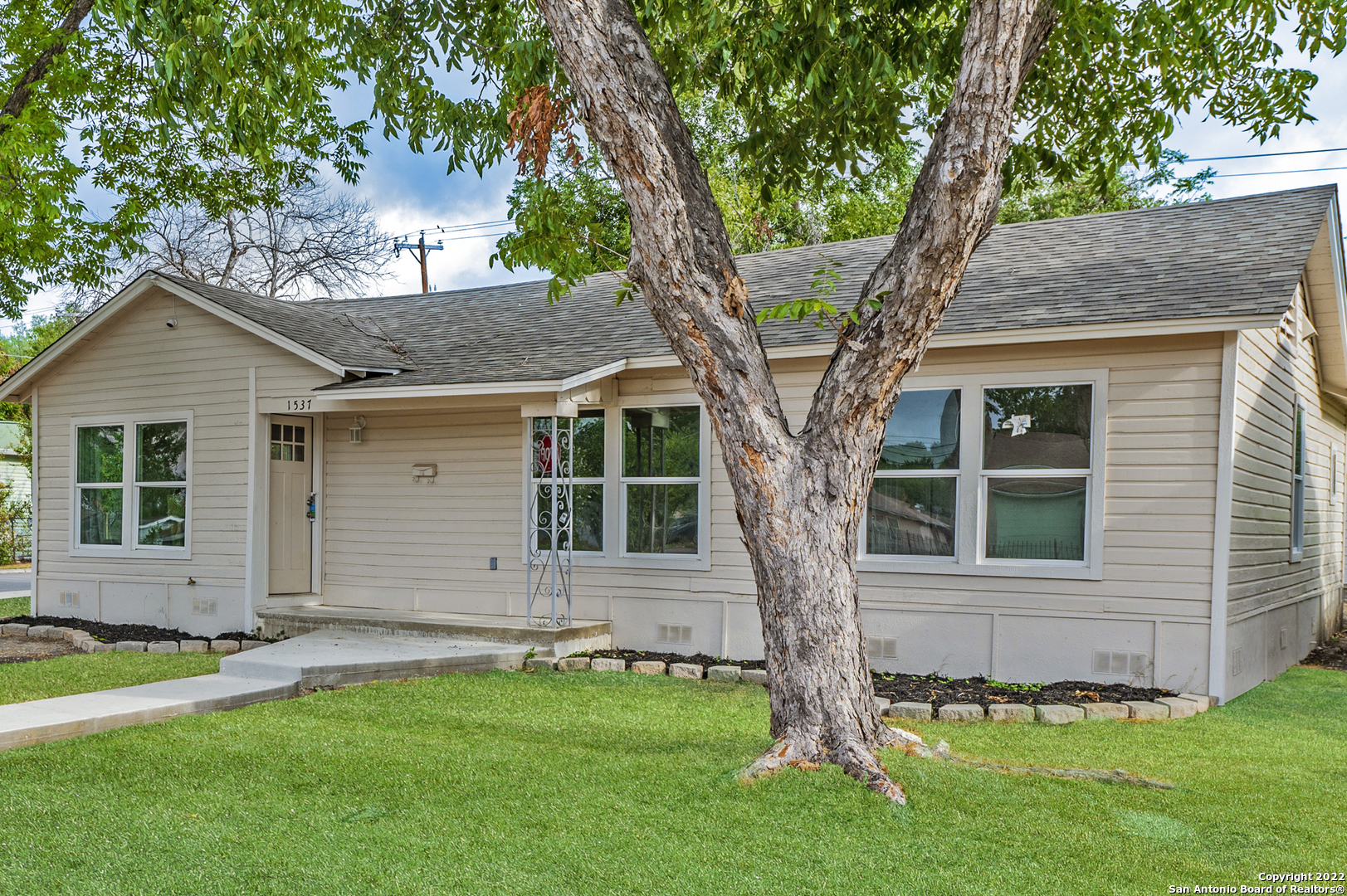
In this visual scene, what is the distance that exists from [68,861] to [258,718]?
301cm

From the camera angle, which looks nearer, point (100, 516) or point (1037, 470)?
point (1037, 470)

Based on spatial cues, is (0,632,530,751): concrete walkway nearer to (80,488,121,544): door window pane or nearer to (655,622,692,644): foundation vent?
(655,622,692,644): foundation vent

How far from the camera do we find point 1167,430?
827 cm

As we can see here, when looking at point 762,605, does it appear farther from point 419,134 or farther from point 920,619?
point 419,134

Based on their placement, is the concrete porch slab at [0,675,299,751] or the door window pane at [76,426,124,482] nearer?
the concrete porch slab at [0,675,299,751]

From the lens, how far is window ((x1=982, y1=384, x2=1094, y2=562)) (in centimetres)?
856

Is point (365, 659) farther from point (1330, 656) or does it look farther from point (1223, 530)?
point (1330, 656)

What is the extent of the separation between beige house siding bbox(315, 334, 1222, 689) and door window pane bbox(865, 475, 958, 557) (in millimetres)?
274

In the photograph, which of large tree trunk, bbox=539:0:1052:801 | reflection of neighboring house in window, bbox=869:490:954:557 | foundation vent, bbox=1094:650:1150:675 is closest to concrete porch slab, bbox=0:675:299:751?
large tree trunk, bbox=539:0:1052:801

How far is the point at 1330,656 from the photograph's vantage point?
1166 centimetres

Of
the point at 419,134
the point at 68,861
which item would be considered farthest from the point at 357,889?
the point at 419,134

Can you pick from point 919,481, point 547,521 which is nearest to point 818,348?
point 919,481

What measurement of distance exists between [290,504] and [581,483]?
364 cm

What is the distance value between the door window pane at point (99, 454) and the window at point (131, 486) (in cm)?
1
